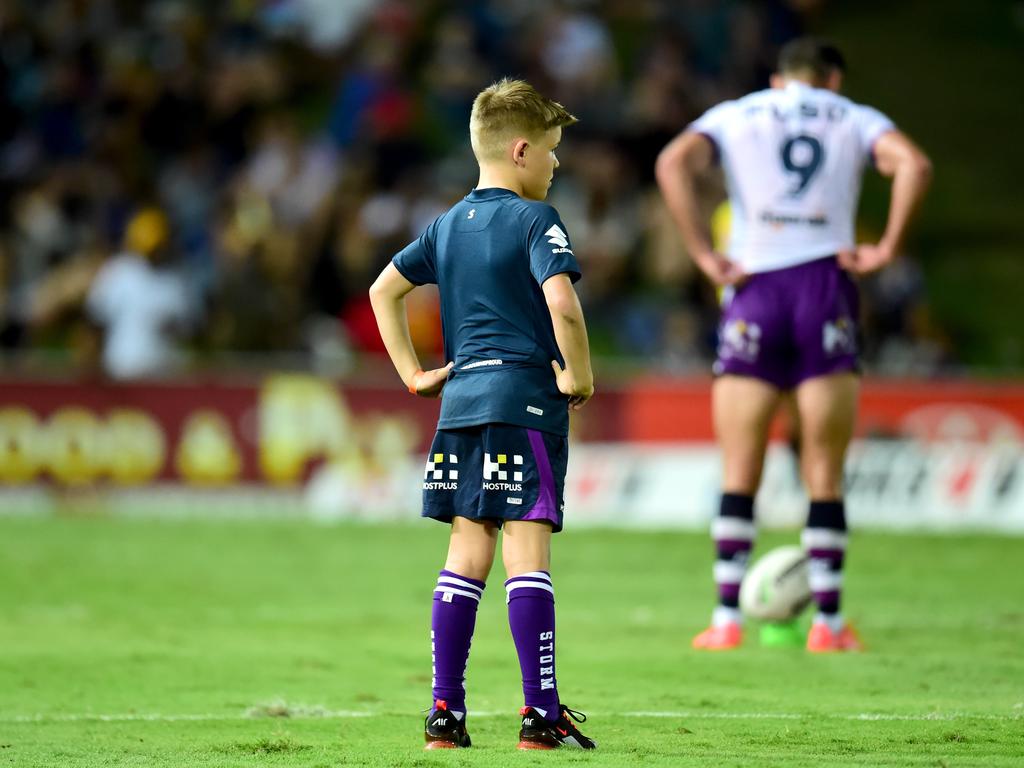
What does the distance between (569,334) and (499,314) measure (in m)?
0.33

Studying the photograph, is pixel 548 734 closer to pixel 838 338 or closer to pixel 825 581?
pixel 825 581

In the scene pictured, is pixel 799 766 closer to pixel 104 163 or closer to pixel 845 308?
pixel 845 308

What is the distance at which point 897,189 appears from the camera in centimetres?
864

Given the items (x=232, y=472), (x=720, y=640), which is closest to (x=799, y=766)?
(x=720, y=640)

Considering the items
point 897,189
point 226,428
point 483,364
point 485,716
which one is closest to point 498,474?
point 483,364

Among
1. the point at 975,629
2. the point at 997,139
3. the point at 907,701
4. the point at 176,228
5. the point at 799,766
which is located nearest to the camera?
the point at 799,766

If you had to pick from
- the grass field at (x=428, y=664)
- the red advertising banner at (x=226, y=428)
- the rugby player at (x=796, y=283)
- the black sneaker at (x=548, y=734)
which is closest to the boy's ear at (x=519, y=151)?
the black sneaker at (x=548, y=734)

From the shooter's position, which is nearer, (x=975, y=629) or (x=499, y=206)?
(x=499, y=206)

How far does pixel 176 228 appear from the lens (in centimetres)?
2072

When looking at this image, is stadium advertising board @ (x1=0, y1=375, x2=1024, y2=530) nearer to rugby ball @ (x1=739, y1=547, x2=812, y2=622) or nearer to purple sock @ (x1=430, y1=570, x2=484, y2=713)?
rugby ball @ (x1=739, y1=547, x2=812, y2=622)

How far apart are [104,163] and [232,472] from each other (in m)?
4.35

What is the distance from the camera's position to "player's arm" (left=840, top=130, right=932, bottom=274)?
8516mm

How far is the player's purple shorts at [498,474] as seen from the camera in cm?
585

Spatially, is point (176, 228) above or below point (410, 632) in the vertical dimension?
above
